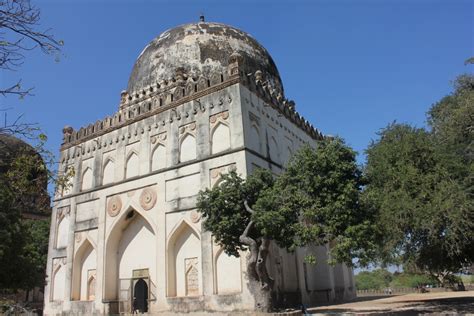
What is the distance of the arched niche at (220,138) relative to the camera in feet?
50.9

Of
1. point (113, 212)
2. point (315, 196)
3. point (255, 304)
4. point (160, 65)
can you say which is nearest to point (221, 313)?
point (255, 304)

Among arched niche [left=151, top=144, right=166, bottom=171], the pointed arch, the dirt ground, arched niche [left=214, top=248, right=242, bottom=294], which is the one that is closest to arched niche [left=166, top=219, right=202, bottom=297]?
arched niche [left=214, top=248, right=242, bottom=294]

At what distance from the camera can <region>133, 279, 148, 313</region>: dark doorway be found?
1620cm

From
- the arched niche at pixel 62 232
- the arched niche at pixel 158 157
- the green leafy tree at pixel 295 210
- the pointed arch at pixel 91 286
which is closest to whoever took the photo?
the green leafy tree at pixel 295 210

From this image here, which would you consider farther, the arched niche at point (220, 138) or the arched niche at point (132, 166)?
the arched niche at point (132, 166)

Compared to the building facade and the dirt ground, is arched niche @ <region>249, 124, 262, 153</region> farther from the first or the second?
the dirt ground

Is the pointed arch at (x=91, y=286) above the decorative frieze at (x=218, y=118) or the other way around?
the other way around

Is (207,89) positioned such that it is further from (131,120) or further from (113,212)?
(113,212)

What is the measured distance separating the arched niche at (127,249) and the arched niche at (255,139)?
5274mm

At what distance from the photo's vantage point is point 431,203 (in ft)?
37.5

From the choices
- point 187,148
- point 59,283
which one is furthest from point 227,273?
point 59,283

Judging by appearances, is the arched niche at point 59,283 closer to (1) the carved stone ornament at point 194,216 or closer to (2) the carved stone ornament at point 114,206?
(2) the carved stone ornament at point 114,206

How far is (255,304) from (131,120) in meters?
10.1

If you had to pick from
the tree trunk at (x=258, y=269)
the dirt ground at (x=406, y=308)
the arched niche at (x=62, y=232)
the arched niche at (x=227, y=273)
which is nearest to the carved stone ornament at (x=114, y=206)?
the arched niche at (x=62, y=232)
